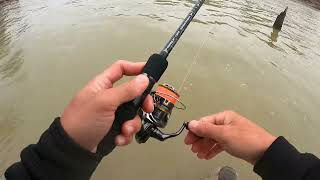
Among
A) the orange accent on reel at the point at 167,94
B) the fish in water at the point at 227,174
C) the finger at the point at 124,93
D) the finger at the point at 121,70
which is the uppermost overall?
the finger at the point at 124,93

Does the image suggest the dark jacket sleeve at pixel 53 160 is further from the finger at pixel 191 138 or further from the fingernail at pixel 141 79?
the finger at pixel 191 138

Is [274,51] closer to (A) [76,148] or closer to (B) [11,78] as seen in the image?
(B) [11,78]

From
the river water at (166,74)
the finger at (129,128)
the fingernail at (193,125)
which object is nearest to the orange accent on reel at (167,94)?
the fingernail at (193,125)

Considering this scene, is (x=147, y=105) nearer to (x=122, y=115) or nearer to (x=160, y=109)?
(x=122, y=115)

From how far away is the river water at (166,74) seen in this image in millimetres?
5473

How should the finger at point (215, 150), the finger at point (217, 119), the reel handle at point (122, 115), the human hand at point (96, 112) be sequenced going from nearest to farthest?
the human hand at point (96, 112) < the reel handle at point (122, 115) < the finger at point (217, 119) < the finger at point (215, 150)

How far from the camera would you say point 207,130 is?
103 inches

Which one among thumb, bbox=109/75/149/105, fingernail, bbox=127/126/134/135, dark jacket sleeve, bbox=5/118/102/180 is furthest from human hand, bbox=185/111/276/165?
dark jacket sleeve, bbox=5/118/102/180

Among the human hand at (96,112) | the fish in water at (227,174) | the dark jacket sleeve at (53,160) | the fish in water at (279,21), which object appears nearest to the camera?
the dark jacket sleeve at (53,160)

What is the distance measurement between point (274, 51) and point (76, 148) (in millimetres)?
9963

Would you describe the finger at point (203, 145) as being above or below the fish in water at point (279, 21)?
above

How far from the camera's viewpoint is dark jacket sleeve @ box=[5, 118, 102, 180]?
2002mm

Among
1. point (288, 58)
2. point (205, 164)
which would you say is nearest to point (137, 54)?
point (205, 164)

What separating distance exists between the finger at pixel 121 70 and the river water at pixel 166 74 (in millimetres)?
2802
